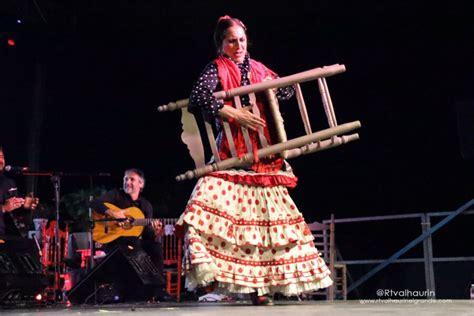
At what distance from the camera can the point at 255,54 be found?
905 centimetres

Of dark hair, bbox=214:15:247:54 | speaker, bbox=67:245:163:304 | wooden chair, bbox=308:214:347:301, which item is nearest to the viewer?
dark hair, bbox=214:15:247:54

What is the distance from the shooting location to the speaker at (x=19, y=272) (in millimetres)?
5289

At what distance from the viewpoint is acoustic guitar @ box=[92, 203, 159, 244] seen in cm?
611

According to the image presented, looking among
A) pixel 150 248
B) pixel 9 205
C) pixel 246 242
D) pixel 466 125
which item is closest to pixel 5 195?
pixel 9 205

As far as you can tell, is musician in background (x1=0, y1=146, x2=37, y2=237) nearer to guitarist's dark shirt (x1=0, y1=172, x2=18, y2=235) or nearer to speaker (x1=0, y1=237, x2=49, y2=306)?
guitarist's dark shirt (x1=0, y1=172, x2=18, y2=235)

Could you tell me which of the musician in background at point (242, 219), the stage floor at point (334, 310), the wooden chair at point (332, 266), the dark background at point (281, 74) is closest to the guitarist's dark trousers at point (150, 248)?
the wooden chair at point (332, 266)

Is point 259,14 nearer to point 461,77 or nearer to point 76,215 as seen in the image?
point 461,77

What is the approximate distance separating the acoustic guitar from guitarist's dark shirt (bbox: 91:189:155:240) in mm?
51

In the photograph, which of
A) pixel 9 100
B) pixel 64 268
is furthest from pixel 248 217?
pixel 9 100

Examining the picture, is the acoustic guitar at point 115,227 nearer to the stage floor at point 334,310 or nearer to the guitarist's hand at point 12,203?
the guitarist's hand at point 12,203

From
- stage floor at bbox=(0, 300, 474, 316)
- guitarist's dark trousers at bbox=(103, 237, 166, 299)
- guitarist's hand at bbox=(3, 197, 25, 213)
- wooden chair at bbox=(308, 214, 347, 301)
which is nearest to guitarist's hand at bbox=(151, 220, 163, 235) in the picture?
guitarist's dark trousers at bbox=(103, 237, 166, 299)

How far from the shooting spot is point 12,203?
5.36 metres

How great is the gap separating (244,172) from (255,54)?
5.99 meters

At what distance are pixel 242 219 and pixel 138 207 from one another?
3280 mm
